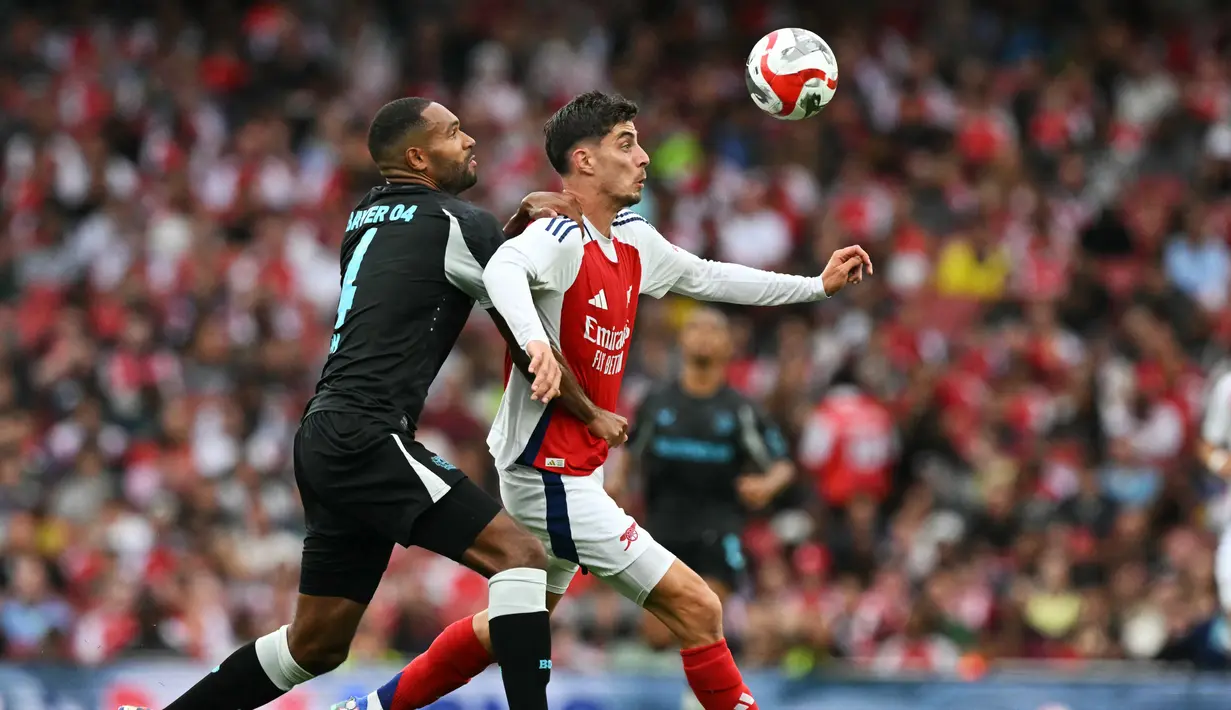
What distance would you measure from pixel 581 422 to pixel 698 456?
13.2 feet

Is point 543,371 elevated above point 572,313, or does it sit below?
below

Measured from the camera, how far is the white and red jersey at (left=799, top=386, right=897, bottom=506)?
1449 centimetres

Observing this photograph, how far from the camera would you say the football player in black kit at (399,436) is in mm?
6555

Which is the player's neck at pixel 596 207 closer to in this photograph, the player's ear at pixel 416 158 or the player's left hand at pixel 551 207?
the player's left hand at pixel 551 207

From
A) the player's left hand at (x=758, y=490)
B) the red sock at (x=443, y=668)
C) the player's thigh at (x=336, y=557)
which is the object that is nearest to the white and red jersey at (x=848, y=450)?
the player's left hand at (x=758, y=490)

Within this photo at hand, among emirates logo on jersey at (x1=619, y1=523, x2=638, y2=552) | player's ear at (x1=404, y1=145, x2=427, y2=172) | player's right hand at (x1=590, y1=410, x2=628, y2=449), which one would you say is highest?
player's ear at (x1=404, y1=145, x2=427, y2=172)

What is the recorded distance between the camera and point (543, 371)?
634 centimetres

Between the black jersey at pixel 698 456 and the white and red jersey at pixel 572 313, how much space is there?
3664 mm

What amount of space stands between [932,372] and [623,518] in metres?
8.75

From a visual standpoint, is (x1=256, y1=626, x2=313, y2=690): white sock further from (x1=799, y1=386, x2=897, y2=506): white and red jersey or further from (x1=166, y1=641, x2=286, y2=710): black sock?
(x1=799, y1=386, x2=897, y2=506): white and red jersey

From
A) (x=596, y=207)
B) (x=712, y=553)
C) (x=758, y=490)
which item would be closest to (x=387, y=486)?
(x=596, y=207)

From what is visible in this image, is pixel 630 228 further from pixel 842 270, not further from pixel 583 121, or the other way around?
pixel 842 270

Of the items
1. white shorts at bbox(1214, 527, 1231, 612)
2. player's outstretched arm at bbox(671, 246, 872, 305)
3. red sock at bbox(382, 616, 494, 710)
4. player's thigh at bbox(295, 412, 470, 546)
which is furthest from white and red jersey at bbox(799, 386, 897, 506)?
player's thigh at bbox(295, 412, 470, 546)

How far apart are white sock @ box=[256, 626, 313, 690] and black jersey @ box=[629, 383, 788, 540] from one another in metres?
4.16
